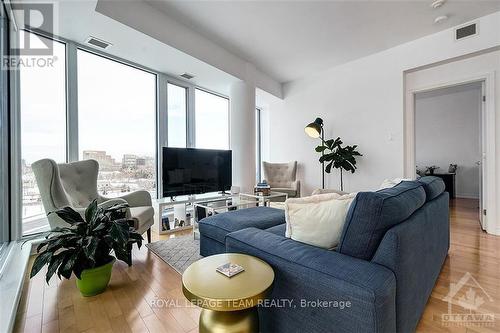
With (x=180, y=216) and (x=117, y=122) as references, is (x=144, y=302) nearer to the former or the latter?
(x=180, y=216)

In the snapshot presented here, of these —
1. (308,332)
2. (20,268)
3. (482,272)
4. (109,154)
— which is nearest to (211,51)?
(109,154)

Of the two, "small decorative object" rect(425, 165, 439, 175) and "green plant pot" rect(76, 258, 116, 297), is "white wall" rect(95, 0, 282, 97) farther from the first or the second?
"small decorative object" rect(425, 165, 439, 175)

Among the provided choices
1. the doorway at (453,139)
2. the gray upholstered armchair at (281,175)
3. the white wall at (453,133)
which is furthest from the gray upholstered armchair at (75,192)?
the doorway at (453,139)

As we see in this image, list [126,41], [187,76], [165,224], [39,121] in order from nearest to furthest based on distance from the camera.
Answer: [39,121]
[126,41]
[165,224]
[187,76]

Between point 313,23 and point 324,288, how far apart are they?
9.80 ft

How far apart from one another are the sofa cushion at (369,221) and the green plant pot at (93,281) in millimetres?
1613

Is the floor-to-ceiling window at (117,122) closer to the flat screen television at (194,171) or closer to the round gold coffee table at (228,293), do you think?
the flat screen television at (194,171)

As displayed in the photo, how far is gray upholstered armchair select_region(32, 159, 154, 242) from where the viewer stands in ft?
6.27

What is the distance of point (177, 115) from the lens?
3.76m

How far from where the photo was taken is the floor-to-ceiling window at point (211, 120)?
4090mm

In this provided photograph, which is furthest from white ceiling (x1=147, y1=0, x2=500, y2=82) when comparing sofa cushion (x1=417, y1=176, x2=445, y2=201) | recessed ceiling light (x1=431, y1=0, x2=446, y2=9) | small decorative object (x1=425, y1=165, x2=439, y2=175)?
small decorative object (x1=425, y1=165, x2=439, y2=175)

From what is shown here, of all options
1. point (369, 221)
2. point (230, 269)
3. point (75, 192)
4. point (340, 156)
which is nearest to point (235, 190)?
point (340, 156)

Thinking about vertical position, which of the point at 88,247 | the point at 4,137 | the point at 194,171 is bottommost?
the point at 88,247

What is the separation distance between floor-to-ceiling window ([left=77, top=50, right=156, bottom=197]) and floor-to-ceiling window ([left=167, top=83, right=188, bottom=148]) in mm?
249
